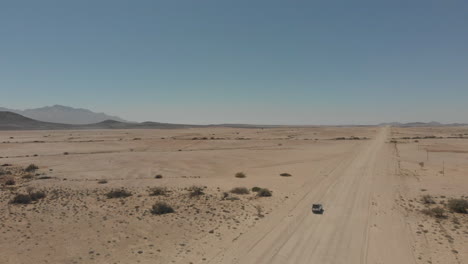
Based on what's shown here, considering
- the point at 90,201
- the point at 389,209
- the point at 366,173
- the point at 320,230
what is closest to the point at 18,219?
the point at 90,201

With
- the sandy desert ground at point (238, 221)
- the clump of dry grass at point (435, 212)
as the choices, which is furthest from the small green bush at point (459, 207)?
the clump of dry grass at point (435, 212)

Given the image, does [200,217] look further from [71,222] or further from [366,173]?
[366,173]

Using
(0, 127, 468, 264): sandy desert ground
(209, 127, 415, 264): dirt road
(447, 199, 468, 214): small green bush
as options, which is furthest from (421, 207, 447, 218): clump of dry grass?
(209, 127, 415, 264): dirt road

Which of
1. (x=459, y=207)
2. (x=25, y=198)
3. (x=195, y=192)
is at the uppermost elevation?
(x=459, y=207)

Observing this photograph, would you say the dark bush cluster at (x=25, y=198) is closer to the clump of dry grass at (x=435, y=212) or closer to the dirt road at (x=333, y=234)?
the dirt road at (x=333, y=234)

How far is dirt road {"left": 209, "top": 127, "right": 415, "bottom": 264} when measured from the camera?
1264 centimetres

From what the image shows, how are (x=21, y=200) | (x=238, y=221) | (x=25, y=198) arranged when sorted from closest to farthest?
(x=238, y=221), (x=21, y=200), (x=25, y=198)

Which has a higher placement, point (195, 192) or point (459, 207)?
point (459, 207)

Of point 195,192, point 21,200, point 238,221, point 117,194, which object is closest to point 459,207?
point 238,221

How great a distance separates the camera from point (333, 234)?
15242 mm

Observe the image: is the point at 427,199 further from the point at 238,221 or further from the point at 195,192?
the point at 195,192

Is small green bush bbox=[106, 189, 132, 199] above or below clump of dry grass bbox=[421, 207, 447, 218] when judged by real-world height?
below

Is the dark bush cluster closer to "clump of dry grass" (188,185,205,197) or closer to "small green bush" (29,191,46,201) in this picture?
"small green bush" (29,191,46,201)

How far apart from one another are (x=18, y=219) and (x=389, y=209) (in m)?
22.8
